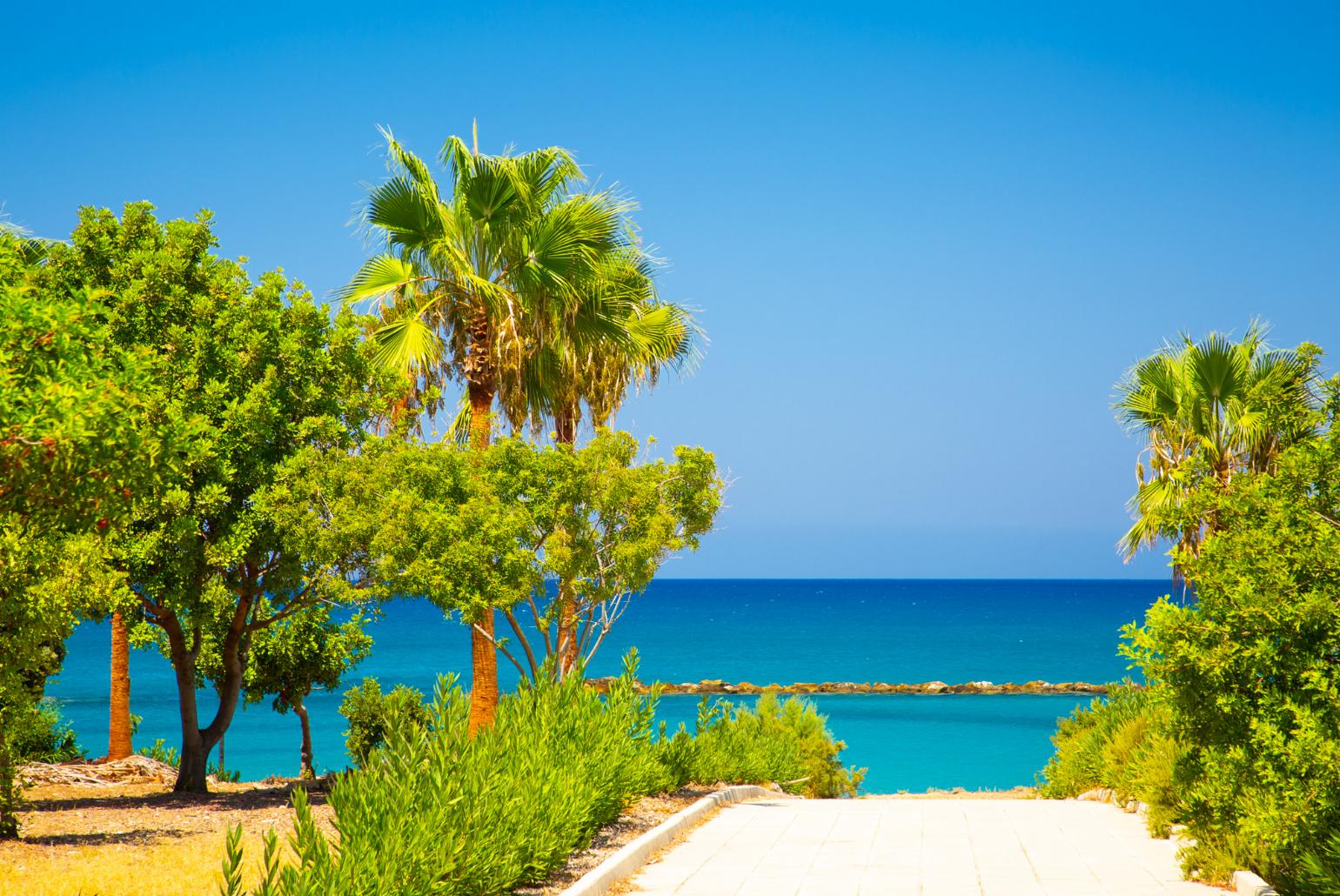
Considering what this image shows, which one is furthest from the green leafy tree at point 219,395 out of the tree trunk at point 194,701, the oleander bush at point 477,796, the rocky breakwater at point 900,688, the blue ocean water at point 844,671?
the rocky breakwater at point 900,688

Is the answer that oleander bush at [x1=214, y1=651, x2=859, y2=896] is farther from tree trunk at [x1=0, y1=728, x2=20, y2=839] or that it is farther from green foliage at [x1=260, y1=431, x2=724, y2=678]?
tree trunk at [x1=0, y1=728, x2=20, y2=839]

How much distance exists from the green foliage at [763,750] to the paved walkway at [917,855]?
0.97 m

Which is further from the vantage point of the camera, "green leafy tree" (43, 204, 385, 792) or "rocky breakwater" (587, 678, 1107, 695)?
"rocky breakwater" (587, 678, 1107, 695)

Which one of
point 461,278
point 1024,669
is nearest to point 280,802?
point 461,278

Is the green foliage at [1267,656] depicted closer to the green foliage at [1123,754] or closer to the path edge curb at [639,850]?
the green foliage at [1123,754]

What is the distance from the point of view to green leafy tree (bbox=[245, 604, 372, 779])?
685 inches

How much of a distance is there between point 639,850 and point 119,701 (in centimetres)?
1436

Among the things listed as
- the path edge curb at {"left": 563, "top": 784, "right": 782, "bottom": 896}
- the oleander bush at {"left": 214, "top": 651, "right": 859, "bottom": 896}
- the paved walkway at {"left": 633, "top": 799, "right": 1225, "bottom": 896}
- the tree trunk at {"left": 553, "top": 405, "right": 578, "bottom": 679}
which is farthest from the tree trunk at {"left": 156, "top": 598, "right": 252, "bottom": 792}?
the paved walkway at {"left": 633, "top": 799, "right": 1225, "bottom": 896}

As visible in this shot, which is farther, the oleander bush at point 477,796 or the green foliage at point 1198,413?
the green foliage at point 1198,413

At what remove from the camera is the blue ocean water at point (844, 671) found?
39.0 metres

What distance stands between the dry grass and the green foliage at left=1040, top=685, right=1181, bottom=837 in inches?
286

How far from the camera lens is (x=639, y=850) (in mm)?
8633

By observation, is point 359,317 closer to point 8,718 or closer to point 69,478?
point 8,718

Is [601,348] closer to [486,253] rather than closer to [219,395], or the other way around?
[486,253]
